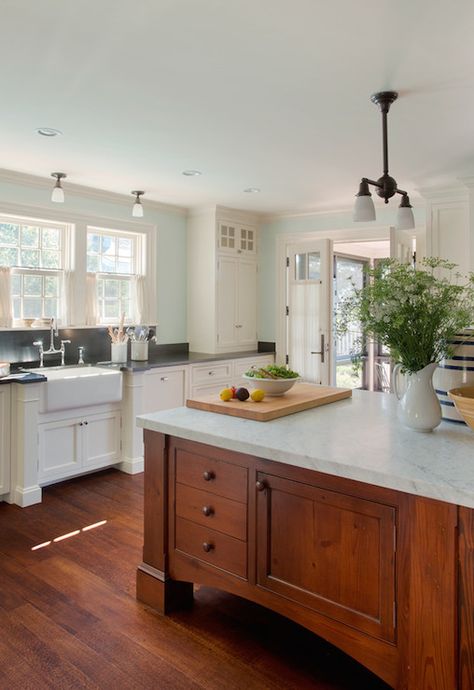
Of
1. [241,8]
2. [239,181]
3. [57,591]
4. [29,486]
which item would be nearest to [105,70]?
[241,8]

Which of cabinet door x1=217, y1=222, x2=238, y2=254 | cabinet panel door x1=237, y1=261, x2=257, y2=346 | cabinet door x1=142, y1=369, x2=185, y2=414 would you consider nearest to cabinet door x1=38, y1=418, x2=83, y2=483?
cabinet door x1=142, y1=369, x2=185, y2=414

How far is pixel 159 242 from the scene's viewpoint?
5.41 meters

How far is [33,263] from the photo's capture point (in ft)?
14.5

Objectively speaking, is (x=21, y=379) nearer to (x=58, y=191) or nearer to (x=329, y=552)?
(x=58, y=191)

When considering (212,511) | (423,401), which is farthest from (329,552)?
(423,401)

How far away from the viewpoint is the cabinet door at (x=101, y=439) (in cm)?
406

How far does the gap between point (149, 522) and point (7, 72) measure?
224 centimetres

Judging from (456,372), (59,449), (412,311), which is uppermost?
(412,311)

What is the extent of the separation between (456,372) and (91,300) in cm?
360

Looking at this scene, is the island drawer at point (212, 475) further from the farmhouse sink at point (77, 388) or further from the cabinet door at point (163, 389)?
the cabinet door at point (163, 389)

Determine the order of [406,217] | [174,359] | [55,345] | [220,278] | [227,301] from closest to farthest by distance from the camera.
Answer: [406,217] → [55,345] → [174,359] → [220,278] → [227,301]

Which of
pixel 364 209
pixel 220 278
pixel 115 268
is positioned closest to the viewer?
pixel 364 209

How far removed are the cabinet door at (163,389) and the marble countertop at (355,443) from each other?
2.17 m

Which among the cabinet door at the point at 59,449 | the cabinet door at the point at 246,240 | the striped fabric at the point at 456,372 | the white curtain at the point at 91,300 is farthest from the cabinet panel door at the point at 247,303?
the striped fabric at the point at 456,372
